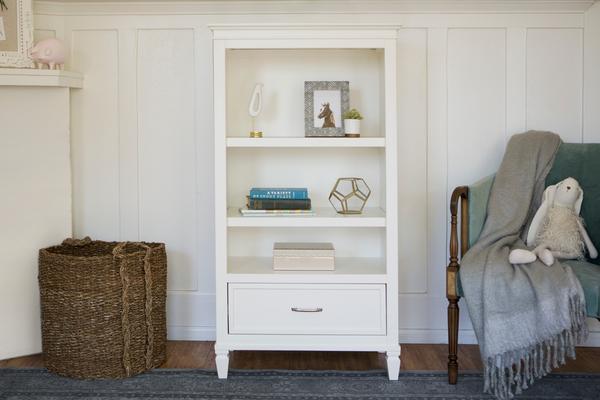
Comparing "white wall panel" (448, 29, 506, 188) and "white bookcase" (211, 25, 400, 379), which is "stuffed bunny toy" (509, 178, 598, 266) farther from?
"white bookcase" (211, 25, 400, 379)

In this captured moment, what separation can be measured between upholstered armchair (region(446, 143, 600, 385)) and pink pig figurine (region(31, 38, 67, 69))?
181 cm

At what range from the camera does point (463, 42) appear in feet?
10.1

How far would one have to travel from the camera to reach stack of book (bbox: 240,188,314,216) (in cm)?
282

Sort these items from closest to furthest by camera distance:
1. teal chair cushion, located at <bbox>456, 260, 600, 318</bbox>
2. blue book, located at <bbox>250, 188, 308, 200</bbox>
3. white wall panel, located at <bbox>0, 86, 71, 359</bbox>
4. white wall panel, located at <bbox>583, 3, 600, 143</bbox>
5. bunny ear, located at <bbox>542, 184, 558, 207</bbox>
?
teal chair cushion, located at <bbox>456, 260, 600, 318</bbox> → bunny ear, located at <bbox>542, 184, 558, 207</bbox> → blue book, located at <bbox>250, 188, 308, 200</bbox> → white wall panel, located at <bbox>0, 86, 71, 359</bbox> → white wall panel, located at <bbox>583, 3, 600, 143</bbox>

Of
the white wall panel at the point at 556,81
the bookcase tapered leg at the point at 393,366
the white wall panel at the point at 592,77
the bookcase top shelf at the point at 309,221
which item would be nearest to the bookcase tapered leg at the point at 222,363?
the bookcase top shelf at the point at 309,221

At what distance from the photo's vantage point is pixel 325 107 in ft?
9.37

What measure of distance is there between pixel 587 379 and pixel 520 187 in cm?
82

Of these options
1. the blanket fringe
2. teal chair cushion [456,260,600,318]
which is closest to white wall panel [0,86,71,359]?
the blanket fringe

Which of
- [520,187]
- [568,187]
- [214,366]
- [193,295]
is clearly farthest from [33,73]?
→ [568,187]

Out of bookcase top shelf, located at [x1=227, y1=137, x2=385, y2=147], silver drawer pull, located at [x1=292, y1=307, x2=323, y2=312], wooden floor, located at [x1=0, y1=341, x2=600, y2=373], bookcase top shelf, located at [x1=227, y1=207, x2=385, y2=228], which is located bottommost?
wooden floor, located at [x1=0, y1=341, x2=600, y2=373]

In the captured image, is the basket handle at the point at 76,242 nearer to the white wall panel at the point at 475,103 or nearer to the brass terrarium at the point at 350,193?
the brass terrarium at the point at 350,193

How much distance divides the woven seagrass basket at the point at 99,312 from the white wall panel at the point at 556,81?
1890mm

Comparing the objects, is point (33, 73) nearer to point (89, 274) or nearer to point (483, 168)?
point (89, 274)

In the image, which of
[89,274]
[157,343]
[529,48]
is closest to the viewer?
[89,274]
